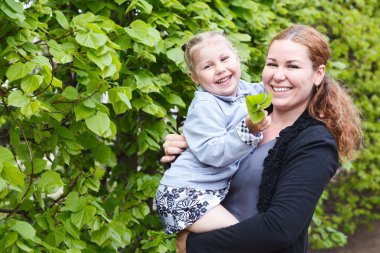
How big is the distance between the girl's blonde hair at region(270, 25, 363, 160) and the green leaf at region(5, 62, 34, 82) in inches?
38.6

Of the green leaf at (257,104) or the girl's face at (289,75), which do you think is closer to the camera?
the green leaf at (257,104)

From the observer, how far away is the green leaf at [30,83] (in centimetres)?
253

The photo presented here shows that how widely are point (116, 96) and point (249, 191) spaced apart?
72 centimetres

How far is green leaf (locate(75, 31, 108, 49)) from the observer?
2.71m

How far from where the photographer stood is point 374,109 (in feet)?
24.0

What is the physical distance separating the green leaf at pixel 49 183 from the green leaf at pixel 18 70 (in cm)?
48

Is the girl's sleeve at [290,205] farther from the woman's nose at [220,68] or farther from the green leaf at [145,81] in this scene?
the green leaf at [145,81]

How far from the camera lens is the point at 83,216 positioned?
9.57 ft

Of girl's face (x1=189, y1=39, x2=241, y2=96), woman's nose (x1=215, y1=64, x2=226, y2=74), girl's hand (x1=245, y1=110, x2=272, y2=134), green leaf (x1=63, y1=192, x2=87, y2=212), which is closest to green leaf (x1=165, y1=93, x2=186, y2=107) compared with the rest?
girl's face (x1=189, y1=39, x2=241, y2=96)

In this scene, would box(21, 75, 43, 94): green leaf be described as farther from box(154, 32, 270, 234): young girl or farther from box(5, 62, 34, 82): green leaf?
box(154, 32, 270, 234): young girl

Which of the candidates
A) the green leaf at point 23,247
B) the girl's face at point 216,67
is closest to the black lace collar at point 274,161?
the girl's face at point 216,67

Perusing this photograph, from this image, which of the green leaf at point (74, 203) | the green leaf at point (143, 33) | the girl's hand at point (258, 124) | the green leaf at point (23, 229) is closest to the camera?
the girl's hand at point (258, 124)

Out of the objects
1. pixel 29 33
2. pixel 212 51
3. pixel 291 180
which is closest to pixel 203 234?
pixel 291 180

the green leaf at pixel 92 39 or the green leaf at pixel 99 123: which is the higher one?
the green leaf at pixel 92 39
